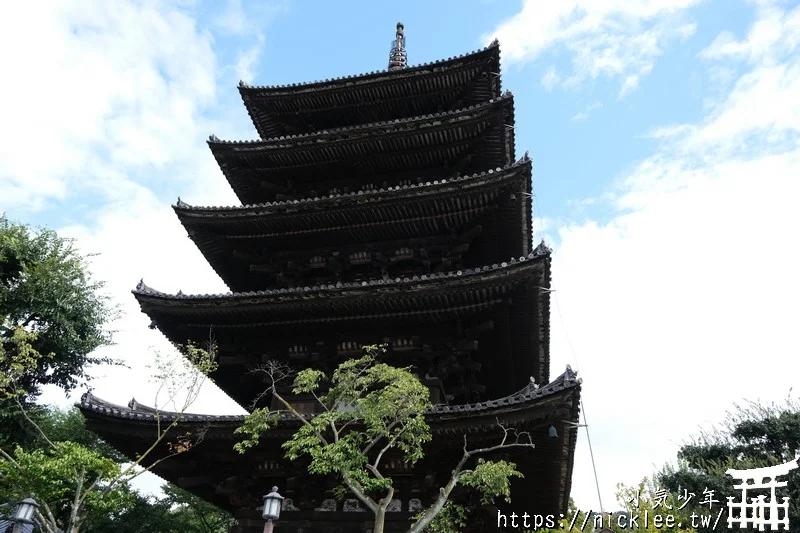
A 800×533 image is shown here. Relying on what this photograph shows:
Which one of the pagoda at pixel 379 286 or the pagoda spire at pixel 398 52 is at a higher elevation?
the pagoda spire at pixel 398 52

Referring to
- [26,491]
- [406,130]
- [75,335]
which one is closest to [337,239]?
[406,130]

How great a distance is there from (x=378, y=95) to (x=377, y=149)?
111 inches

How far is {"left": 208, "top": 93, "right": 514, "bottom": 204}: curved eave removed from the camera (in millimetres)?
16109

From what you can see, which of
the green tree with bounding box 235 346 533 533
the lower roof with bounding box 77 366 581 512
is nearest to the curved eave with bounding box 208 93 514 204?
the lower roof with bounding box 77 366 581 512

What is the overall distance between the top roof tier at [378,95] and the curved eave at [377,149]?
2.27 metres

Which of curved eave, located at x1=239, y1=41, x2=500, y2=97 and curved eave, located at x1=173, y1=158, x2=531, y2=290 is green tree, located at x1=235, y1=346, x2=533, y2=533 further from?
curved eave, located at x1=239, y1=41, x2=500, y2=97

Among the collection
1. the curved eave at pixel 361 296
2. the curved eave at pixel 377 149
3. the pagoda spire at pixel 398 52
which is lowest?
the curved eave at pixel 361 296

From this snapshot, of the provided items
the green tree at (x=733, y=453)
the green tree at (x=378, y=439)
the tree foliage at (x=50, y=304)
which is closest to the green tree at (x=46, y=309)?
the tree foliage at (x=50, y=304)

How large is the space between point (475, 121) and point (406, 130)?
1953 millimetres

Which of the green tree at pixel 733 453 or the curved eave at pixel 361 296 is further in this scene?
the green tree at pixel 733 453

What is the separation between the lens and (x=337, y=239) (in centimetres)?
1534

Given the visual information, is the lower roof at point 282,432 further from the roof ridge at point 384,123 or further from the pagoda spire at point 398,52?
the pagoda spire at point 398,52

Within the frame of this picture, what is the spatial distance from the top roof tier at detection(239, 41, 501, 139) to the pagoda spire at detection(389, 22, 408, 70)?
549 cm

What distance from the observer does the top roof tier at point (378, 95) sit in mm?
18203
